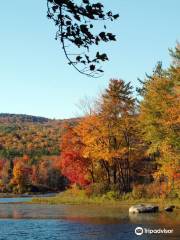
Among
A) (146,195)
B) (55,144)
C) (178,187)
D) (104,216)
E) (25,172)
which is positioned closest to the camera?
(104,216)

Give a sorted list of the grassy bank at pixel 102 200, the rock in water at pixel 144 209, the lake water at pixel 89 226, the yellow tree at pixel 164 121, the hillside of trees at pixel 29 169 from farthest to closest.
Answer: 1. the hillside of trees at pixel 29 169
2. the grassy bank at pixel 102 200
3. the yellow tree at pixel 164 121
4. the rock in water at pixel 144 209
5. the lake water at pixel 89 226

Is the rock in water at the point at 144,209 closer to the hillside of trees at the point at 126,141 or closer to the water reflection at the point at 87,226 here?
the water reflection at the point at 87,226

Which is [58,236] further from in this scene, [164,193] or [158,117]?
[158,117]

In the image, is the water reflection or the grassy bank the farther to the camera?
the grassy bank

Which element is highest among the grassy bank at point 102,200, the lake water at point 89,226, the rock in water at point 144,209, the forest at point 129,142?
the forest at point 129,142

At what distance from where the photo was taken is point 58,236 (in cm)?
2358

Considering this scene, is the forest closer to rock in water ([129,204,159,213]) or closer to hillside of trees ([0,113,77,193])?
rock in water ([129,204,159,213])

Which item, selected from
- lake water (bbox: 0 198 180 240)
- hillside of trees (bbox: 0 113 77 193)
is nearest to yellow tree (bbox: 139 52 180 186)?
lake water (bbox: 0 198 180 240)

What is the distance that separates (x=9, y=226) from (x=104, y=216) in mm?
7114

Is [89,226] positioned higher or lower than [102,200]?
lower

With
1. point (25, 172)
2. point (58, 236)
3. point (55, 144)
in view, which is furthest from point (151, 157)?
point (55, 144)

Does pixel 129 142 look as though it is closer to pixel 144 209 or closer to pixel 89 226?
pixel 144 209

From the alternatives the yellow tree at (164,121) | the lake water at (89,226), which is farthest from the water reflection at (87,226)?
the yellow tree at (164,121)

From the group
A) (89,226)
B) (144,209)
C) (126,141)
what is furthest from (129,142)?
(89,226)
